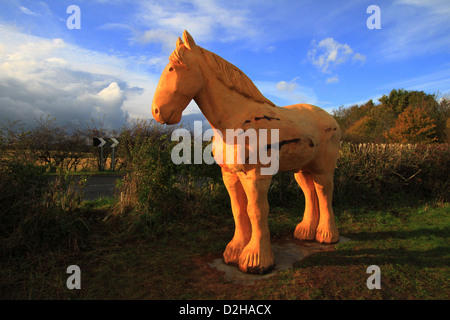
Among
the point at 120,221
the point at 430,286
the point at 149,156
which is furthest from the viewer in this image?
the point at 149,156

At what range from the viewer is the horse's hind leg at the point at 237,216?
9.97ft

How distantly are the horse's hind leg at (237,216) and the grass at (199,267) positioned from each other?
302mm

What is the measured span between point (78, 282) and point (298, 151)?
2791 millimetres

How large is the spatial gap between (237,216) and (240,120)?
1.18 metres

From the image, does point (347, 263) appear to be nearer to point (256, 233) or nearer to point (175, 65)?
point (256, 233)

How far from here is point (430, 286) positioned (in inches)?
105

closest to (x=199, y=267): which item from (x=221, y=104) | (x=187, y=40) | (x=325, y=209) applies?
(x=221, y=104)

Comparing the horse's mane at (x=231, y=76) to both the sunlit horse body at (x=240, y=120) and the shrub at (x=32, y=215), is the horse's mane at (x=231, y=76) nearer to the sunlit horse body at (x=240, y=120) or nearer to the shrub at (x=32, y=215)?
the sunlit horse body at (x=240, y=120)

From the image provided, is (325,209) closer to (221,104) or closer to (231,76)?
(221,104)

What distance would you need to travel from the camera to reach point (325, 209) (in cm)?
380

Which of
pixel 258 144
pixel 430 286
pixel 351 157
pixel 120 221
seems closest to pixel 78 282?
pixel 120 221

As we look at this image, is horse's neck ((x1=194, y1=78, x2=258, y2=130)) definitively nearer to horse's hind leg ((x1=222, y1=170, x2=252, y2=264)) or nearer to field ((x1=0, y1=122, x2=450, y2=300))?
horse's hind leg ((x1=222, y1=170, x2=252, y2=264))

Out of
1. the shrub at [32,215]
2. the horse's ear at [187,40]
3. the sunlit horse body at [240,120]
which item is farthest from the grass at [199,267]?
the horse's ear at [187,40]

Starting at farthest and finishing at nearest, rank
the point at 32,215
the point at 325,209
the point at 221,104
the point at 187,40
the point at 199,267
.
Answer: the point at 325,209, the point at 32,215, the point at 199,267, the point at 221,104, the point at 187,40
